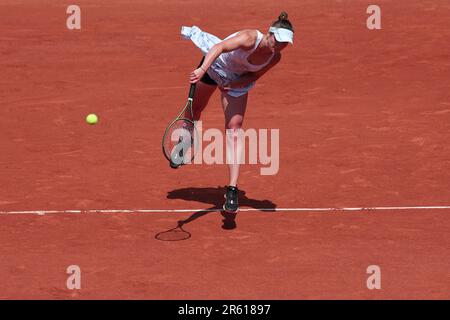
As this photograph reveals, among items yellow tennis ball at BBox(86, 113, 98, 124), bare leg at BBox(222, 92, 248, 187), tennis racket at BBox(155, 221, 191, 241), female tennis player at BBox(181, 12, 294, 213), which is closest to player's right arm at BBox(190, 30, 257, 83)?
female tennis player at BBox(181, 12, 294, 213)

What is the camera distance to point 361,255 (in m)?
8.34

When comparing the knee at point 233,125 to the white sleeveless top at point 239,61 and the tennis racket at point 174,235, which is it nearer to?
the white sleeveless top at point 239,61

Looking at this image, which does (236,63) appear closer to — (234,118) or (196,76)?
(234,118)

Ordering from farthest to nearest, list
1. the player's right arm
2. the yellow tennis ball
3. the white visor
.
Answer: the yellow tennis ball → the white visor → the player's right arm

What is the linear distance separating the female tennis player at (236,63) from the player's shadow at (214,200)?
0.40 metres

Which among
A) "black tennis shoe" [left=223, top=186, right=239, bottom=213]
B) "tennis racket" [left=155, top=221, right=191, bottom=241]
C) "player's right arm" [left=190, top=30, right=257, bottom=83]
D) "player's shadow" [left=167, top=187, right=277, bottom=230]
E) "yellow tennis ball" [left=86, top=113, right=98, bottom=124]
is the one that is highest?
"yellow tennis ball" [left=86, top=113, right=98, bottom=124]

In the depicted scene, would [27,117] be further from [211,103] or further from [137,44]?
[137,44]

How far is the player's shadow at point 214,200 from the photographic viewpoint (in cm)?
938

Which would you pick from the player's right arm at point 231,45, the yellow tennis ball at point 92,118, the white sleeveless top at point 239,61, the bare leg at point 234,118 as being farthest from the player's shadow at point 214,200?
the yellow tennis ball at point 92,118

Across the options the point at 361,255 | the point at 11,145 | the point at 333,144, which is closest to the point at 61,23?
the point at 11,145

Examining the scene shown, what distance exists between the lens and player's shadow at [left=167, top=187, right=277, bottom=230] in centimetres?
938

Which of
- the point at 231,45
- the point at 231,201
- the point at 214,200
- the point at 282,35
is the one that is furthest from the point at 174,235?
the point at 282,35

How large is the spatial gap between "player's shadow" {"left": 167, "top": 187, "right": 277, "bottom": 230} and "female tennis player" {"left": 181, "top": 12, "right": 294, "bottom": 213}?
40 cm

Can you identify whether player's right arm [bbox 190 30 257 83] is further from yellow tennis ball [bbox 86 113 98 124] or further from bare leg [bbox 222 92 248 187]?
yellow tennis ball [bbox 86 113 98 124]
